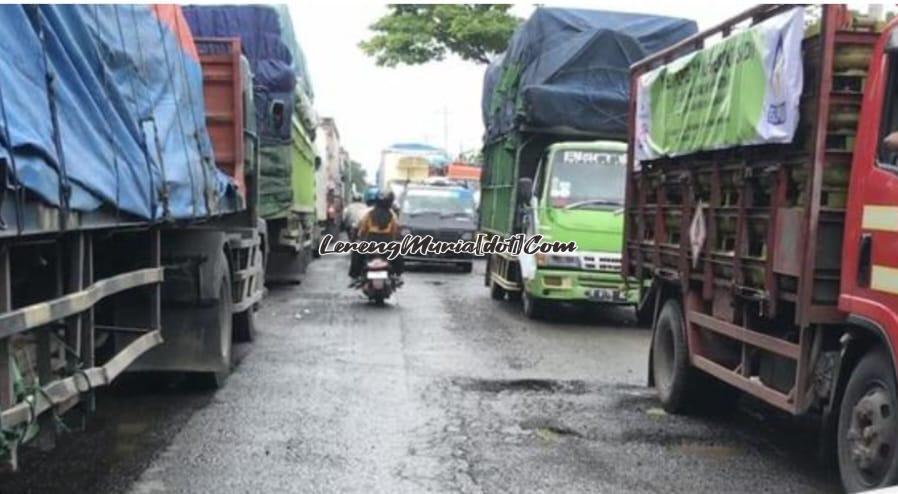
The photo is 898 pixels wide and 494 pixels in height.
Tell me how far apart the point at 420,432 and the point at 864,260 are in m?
3.08

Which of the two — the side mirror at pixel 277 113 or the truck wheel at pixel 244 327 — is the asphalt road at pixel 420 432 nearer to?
the truck wheel at pixel 244 327

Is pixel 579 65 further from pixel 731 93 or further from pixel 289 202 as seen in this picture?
pixel 731 93

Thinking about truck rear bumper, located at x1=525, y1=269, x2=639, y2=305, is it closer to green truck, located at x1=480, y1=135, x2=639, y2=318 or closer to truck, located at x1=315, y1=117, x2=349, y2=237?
green truck, located at x1=480, y1=135, x2=639, y2=318

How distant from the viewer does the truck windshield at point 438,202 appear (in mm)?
22641

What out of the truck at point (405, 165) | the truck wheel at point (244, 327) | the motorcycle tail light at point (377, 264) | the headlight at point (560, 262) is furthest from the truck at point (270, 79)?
the truck at point (405, 165)

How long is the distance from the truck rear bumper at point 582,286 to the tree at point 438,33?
18.6 metres

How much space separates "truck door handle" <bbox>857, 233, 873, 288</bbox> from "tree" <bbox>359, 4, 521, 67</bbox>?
25681 mm

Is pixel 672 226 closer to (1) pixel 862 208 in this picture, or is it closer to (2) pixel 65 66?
(1) pixel 862 208

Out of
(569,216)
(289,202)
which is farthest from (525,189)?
(289,202)

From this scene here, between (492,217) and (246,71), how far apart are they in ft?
24.6

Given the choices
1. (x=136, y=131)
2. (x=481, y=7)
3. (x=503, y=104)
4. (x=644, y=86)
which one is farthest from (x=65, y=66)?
(x=481, y=7)

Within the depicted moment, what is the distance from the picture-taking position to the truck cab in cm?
1255

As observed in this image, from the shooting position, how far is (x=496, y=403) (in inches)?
310

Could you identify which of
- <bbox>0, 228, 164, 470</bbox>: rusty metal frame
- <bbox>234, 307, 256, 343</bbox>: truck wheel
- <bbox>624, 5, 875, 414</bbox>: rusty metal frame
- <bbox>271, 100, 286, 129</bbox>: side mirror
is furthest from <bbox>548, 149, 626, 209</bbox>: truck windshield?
<bbox>0, 228, 164, 470</bbox>: rusty metal frame
